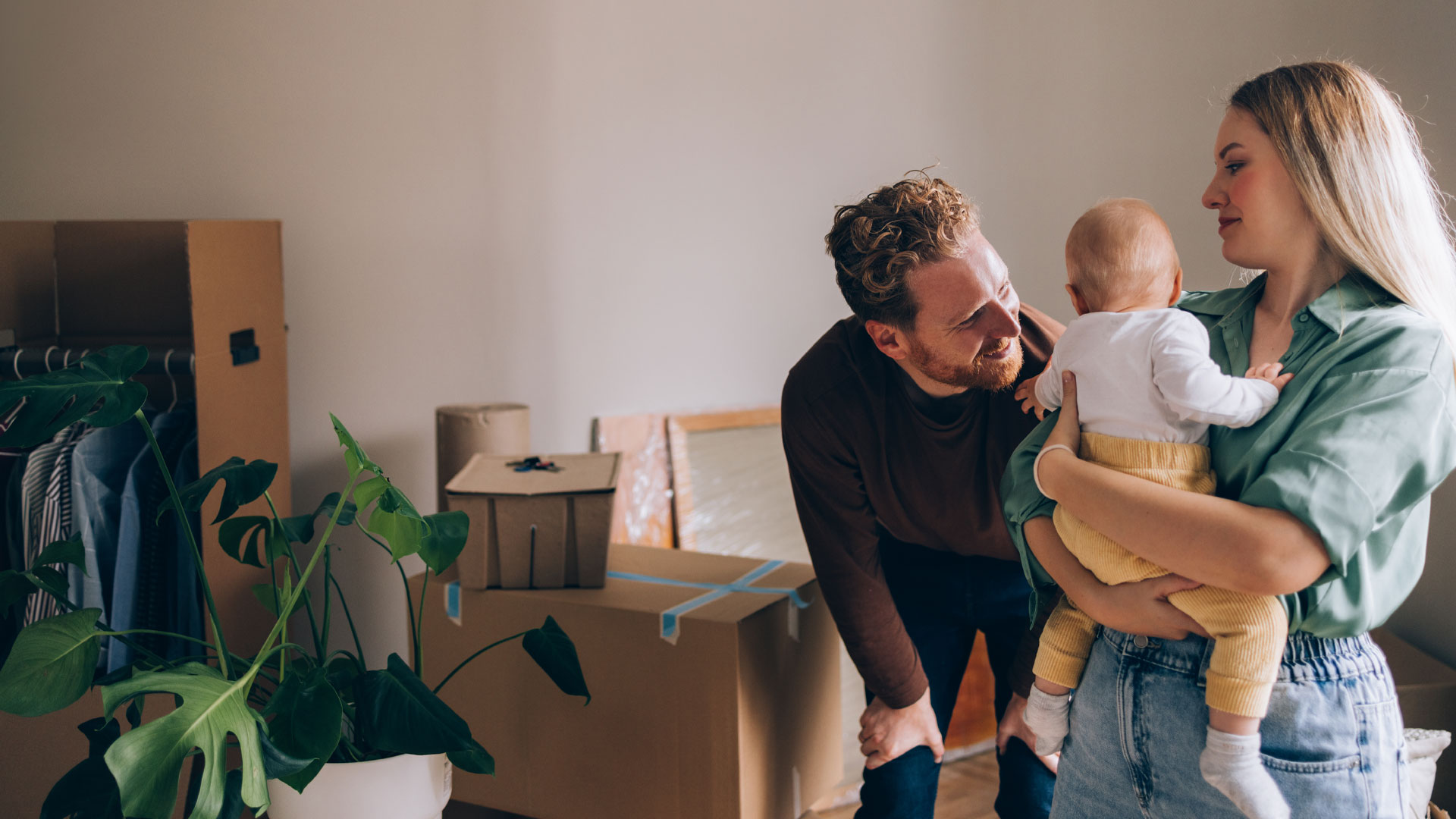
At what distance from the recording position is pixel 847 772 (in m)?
2.46

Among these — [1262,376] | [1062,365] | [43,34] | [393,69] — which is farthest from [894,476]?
[43,34]

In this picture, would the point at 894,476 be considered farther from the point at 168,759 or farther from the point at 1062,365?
the point at 168,759

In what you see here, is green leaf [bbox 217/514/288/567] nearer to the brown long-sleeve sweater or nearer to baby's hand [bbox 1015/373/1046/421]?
the brown long-sleeve sweater

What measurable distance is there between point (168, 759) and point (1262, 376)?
1347 mm

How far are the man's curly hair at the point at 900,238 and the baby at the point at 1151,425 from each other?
26 cm

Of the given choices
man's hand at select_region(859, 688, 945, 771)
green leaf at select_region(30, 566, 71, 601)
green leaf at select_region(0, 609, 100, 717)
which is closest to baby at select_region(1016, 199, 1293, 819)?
man's hand at select_region(859, 688, 945, 771)

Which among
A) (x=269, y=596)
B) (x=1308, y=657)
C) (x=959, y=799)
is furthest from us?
(x=959, y=799)

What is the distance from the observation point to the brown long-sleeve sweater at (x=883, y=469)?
1.57 m

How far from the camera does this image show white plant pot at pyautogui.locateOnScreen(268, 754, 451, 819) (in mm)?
1498

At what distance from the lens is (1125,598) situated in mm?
1088

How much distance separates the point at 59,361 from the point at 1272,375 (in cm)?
227

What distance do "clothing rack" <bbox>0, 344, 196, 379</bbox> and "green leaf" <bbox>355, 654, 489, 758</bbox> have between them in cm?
94

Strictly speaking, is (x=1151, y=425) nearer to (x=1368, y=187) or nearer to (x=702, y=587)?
(x=1368, y=187)

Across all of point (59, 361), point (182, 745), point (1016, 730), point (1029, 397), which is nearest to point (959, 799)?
point (1016, 730)
